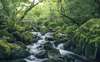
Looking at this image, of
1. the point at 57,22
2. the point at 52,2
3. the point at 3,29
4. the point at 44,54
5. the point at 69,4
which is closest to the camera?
the point at 44,54

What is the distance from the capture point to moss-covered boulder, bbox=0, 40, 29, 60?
524 inches

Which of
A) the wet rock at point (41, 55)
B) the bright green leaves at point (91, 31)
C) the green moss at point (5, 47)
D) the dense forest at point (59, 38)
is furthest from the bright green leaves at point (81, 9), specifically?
the green moss at point (5, 47)

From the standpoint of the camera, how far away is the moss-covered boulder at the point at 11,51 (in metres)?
13.3

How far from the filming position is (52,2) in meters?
28.5

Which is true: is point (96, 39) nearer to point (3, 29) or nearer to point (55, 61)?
point (55, 61)

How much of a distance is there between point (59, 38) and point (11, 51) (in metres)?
5.53

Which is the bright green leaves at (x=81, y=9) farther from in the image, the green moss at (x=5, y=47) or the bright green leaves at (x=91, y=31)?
the green moss at (x=5, y=47)

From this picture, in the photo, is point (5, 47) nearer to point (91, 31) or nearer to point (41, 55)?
point (41, 55)

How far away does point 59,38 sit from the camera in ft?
59.9

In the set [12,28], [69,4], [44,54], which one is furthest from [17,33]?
[69,4]

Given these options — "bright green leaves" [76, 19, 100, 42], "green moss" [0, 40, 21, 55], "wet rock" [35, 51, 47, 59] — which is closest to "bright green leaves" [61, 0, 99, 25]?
"bright green leaves" [76, 19, 100, 42]

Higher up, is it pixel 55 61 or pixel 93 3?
pixel 93 3

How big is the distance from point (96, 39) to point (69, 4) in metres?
7.16

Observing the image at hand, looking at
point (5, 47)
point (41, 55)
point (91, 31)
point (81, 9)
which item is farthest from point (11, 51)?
point (81, 9)
